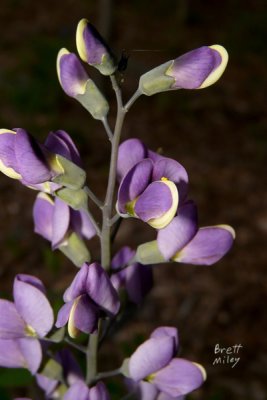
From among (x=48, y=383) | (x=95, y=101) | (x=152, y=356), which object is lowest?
(x=48, y=383)

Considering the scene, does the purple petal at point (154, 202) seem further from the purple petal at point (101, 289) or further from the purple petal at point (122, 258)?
the purple petal at point (122, 258)

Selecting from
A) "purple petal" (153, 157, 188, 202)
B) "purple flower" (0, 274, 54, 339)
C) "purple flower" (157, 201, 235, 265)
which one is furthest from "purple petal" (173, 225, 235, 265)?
"purple flower" (0, 274, 54, 339)

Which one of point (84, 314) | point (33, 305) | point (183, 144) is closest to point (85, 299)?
point (84, 314)

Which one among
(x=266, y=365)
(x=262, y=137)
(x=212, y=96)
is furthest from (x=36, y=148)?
(x=212, y=96)

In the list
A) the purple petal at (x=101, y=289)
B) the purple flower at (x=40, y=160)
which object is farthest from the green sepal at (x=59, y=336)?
the purple flower at (x=40, y=160)

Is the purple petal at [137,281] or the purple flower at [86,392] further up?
the purple petal at [137,281]

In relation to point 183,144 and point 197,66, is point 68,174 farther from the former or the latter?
point 183,144

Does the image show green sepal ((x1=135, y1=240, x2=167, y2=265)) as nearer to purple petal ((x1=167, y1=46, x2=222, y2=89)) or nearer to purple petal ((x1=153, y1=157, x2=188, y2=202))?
purple petal ((x1=153, y1=157, x2=188, y2=202))
